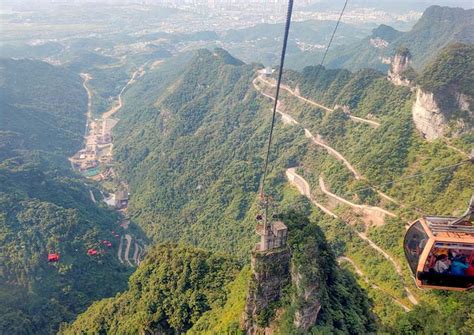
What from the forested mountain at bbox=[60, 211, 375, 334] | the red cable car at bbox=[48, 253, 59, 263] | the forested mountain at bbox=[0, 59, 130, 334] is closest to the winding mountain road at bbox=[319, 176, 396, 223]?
the forested mountain at bbox=[60, 211, 375, 334]

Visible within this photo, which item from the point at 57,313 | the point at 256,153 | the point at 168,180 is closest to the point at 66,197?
the point at 168,180

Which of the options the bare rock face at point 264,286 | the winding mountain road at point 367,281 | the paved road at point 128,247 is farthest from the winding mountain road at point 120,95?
the bare rock face at point 264,286

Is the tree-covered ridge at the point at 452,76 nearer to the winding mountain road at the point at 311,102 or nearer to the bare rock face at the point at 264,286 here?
the winding mountain road at the point at 311,102

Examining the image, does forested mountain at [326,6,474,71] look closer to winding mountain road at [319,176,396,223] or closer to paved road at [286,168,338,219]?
paved road at [286,168,338,219]

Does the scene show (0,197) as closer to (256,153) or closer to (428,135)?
(256,153)

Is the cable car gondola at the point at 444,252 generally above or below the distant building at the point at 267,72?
above

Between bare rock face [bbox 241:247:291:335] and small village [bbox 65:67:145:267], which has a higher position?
bare rock face [bbox 241:247:291:335]
